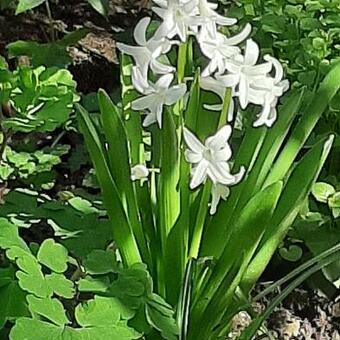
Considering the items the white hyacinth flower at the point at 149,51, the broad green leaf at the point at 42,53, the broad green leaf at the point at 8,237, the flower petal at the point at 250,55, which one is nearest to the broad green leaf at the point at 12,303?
the broad green leaf at the point at 8,237

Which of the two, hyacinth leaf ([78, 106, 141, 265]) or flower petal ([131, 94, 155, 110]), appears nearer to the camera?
flower petal ([131, 94, 155, 110])

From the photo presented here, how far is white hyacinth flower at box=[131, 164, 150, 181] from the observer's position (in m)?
1.59

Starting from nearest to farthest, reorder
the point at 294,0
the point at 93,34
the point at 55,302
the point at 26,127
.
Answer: the point at 55,302, the point at 26,127, the point at 294,0, the point at 93,34

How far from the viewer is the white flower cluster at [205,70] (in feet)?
4.61

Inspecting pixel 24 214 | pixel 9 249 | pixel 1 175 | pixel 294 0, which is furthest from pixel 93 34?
pixel 9 249

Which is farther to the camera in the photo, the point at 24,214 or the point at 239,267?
the point at 24,214

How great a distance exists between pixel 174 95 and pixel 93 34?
1552 millimetres

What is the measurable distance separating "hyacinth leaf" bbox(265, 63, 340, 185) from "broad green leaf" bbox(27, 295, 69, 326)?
47 centimetres

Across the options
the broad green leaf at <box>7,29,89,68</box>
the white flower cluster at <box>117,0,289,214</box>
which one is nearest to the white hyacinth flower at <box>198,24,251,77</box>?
the white flower cluster at <box>117,0,289,214</box>

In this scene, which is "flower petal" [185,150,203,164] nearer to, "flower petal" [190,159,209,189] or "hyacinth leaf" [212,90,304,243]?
"flower petal" [190,159,209,189]

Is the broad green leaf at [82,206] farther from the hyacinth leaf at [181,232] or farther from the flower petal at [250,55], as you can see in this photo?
the flower petal at [250,55]

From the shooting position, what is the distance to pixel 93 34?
2934 mm

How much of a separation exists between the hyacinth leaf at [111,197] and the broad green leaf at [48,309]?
0.79ft

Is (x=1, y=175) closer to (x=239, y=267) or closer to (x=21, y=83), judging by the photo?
(x=21, y=83)
